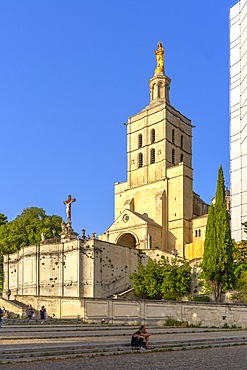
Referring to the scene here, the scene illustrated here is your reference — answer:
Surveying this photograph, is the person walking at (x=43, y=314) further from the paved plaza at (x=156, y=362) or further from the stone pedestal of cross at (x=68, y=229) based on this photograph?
the stone pedestal of cross at (x=68, y=229)

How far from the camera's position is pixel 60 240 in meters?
51.9

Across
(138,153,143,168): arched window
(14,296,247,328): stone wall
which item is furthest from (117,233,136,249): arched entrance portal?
(14,296,247,328): stone wall

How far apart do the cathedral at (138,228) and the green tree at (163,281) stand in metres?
4.44

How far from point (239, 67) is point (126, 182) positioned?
25182mm

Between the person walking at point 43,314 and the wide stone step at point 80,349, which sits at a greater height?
the wide stone step at point 80,349

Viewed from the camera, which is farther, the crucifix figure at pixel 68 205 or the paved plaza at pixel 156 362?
A: the crucifix figure at pixel 68 205

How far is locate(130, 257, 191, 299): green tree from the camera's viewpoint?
43.8 metres

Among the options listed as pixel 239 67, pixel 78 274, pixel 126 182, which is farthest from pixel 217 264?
pixel 126 182

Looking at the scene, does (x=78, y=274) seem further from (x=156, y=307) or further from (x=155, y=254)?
(x=156, y=307)

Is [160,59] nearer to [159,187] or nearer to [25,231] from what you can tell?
[159,187]

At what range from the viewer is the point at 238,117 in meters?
50.7

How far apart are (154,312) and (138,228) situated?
32.6 metres

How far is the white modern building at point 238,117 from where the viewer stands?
155 feet

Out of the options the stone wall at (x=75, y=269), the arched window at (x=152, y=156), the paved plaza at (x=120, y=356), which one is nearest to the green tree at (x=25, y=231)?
the stone wall at (x=75, y=269)
